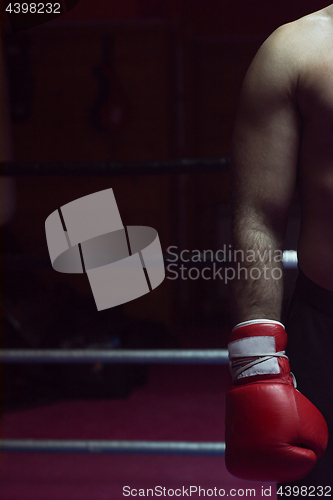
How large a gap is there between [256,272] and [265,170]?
175 millimetres

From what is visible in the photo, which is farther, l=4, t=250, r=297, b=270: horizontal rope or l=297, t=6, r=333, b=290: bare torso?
l=4, t=250, r=297, b=270: horizontal rope

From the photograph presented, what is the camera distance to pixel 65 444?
1225 millimetres

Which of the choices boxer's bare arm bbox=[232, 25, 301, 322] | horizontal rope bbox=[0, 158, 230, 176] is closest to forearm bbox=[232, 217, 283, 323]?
boxer's bare arm bbox=[232, 25, 301, 322]

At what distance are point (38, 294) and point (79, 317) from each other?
17.9 inches

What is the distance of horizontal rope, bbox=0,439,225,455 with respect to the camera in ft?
3.82

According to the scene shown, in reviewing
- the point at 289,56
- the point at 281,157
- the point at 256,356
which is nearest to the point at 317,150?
the point at 281,157

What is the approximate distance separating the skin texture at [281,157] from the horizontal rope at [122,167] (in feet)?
0.89

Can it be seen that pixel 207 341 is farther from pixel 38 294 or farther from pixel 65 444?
pixel 65 444

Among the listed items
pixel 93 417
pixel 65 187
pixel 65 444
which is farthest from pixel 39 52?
pixel 65 444

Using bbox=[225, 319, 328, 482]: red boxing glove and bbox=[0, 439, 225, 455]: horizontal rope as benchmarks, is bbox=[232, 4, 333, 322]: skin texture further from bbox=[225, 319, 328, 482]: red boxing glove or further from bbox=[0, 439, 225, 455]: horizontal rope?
bbox=[0, 439, 225, 455]: horizontal rope

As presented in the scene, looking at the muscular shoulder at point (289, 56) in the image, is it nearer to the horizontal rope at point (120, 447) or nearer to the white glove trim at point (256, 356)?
the white glove trim at point (256, 356)

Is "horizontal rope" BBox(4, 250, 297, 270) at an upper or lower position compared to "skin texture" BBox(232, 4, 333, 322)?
lower

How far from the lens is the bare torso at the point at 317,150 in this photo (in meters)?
0.77

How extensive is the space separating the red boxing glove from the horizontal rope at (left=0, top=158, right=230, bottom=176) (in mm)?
468
